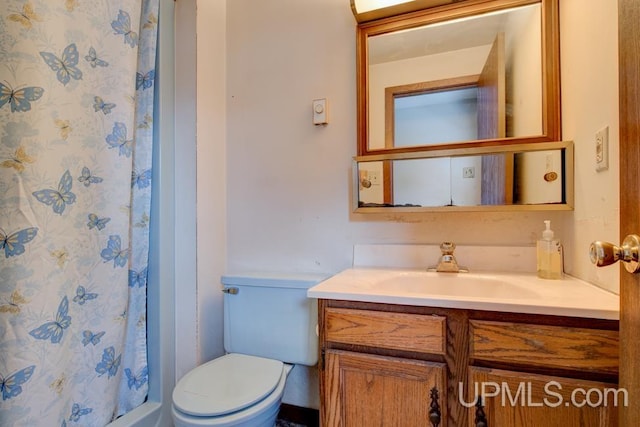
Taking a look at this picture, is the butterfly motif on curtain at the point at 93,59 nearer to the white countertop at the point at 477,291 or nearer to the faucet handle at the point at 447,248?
the white countertop at the point at 477,291

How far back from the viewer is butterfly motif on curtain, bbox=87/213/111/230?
118 centimetres

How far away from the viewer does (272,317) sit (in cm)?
136

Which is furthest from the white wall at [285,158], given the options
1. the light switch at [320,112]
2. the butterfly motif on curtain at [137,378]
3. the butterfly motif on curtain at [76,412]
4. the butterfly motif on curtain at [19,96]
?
the butterfly motif on curtain at [19,96]

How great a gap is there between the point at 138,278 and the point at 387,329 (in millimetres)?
1082

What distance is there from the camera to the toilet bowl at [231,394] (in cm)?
99

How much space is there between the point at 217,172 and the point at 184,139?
21cm

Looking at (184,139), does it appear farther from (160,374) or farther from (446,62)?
(446,62)

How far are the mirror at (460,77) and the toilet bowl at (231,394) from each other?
0.96 m

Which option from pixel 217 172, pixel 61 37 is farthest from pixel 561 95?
pixel 61 37

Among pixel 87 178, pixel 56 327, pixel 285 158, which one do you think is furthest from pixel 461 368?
pixel 87 178

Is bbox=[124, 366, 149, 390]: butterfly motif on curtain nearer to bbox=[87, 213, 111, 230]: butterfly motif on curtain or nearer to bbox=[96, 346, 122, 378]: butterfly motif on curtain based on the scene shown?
bbox=[96, 346, 122, 378]: butterfly motif on curtain

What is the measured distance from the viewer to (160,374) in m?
1.43

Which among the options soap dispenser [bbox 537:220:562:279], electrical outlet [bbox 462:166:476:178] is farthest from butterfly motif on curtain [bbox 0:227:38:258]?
soap dispenser [bbox 537:220:562:279]

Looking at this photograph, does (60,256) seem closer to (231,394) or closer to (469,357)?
(231,394)
